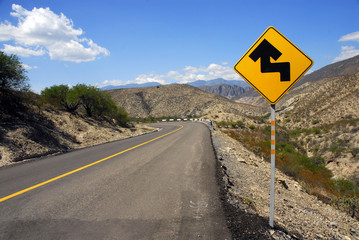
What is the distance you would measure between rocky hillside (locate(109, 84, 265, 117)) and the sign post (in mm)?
69656

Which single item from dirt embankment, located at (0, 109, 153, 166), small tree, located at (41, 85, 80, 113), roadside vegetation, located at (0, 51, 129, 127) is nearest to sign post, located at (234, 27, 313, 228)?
dirt embankment, located at (0, 109, 153, 166)

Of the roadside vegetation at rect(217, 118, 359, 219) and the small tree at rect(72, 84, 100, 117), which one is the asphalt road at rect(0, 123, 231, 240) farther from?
the small tree at rect(72, 84, 100, 117)

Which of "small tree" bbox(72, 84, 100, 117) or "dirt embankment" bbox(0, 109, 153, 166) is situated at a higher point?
"small tree" bbox(72, 84, 100, 117)

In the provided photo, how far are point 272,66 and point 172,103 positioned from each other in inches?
3307

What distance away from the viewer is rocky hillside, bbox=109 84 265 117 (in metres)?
80.6

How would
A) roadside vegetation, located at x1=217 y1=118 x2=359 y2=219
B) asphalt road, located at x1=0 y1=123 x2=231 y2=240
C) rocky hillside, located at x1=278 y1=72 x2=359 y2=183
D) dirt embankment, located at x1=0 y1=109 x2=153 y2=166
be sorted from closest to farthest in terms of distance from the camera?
asphalt road, located at x1=0 y1=123 x2=231 y2=240 < roadside vegetation, located at x1=217 y1=118 x2=359 y2=219 < dirt embankment, located at x1=0 y1=109 x2=153 y2=166 < rocky hillside, located at x1=278 y1=72 x2=359 y2=183

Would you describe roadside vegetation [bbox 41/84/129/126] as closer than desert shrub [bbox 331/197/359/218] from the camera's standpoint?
No

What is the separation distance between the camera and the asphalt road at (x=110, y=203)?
10.8 ft

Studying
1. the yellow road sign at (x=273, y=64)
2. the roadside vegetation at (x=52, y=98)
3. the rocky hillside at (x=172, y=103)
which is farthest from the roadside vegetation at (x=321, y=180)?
the rocky hillside at (x=172, y=103)

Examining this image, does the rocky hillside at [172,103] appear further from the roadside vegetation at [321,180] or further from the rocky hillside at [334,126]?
the roadside vegetation at [321,180]

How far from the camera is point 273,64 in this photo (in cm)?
367

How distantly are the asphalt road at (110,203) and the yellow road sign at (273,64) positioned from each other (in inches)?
93.7

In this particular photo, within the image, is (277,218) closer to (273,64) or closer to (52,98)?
(273,64)

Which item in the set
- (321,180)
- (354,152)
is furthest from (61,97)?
(354,152)
